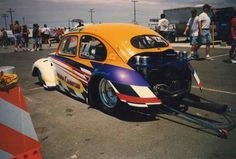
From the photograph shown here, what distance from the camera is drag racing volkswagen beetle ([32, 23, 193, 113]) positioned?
16.0 ft

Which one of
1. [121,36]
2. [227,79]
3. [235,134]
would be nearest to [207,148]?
[235,134]

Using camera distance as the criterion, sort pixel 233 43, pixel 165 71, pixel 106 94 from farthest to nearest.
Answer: pixel 233 43
pixel 106 94
pixel 165 71

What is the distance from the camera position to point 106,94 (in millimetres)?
5609

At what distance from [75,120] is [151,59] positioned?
1820 mm

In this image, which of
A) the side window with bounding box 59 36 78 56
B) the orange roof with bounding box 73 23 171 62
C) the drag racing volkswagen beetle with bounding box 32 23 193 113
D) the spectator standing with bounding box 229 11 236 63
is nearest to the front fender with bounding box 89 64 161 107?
the drag racing volkswagen beetle with bounding box 32 23 193 113

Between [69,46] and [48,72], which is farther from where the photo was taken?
[48,72]

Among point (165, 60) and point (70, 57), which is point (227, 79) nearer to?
point (165, 60)

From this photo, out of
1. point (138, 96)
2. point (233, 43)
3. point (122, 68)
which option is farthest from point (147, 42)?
point (233, 43)

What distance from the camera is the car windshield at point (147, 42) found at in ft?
18.4

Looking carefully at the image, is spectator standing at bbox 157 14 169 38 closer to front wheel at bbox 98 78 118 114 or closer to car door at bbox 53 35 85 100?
car door at bbox 53 35 85 100

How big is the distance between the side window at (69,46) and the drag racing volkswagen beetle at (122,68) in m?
0.02

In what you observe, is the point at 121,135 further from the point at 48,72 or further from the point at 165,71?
the point at 48,72

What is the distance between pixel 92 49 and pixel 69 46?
1102 millimetres

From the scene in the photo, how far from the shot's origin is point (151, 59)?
511 cm
